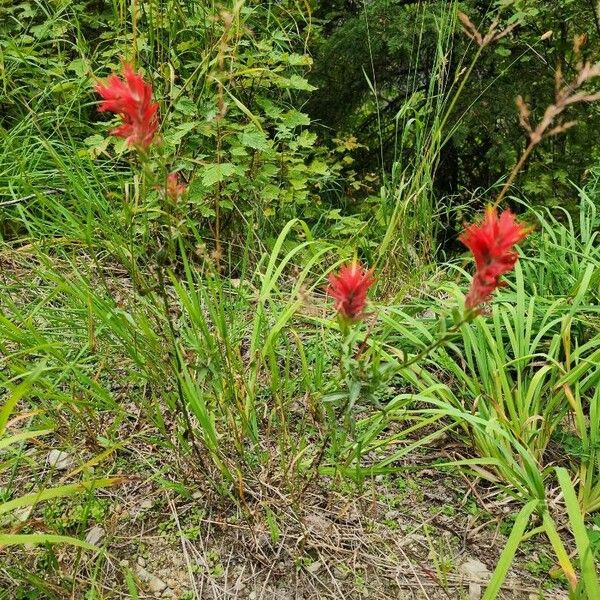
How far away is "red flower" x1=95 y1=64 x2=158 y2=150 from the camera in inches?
34.5

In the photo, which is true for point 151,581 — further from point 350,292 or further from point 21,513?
point 350,292

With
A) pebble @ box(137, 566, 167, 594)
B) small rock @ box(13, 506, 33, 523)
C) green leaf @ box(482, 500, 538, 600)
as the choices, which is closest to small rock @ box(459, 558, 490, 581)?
green leaf @ box(482, 500, 538, 600)

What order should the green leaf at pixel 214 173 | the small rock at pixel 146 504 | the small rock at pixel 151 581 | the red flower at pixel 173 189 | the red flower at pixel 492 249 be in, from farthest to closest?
1. the green leaf at pixel 214 173
2. the small rock at pixel 146 504
3. the small rock at pixel 151 581
4. the red flower at pixel 173 189
5. the red flower at pixel 492 249

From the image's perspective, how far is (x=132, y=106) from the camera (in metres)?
0.88

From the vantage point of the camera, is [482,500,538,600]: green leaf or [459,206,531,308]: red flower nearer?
[459,206,531,308]: red flower

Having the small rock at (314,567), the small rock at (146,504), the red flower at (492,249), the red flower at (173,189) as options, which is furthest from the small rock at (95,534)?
the red flower at (492,249)

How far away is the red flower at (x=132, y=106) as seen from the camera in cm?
88

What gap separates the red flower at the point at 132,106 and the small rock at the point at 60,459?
0.91 meters

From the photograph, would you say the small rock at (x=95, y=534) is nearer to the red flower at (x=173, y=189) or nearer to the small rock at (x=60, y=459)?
the small rock at (x=60, y=459)

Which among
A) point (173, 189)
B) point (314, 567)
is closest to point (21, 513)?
point (314, 567)

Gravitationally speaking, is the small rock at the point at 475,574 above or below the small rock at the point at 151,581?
above

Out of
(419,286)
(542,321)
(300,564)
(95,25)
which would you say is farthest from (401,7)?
(300,564)

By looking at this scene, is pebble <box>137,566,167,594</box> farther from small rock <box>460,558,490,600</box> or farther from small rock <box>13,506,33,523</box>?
small rock <box>460,558,490,600</box>

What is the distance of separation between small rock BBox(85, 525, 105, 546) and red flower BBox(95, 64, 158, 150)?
88 cm
